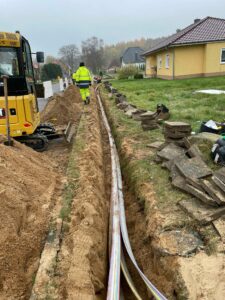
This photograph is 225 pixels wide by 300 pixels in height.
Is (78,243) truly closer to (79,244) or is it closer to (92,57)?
(79,244)

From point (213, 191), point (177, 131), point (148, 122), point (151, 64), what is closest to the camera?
point (213, 191)

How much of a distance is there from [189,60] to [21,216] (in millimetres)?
23173

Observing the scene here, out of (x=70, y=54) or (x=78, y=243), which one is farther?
(x=70, y=54)

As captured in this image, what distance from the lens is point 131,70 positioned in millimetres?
38625

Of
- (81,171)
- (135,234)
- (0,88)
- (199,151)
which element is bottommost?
(135,234)

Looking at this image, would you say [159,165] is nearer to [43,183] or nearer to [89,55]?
[43,183]

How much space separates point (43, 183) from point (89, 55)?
68506mm

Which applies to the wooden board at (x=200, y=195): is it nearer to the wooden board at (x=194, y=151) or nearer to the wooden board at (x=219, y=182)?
the wooden board at (x=219, y=182)

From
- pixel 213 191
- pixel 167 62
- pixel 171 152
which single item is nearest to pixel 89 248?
pixel 213 191

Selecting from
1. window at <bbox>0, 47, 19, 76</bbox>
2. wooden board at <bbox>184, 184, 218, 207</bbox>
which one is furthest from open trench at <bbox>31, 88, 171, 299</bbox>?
window at <bbox>0, 47, 19, 76</bbox>

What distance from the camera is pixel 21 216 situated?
4359 millimetres

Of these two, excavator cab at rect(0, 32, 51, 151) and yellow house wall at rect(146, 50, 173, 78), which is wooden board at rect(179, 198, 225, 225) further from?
yellow house wall at rect(146, 50, 173, 78)

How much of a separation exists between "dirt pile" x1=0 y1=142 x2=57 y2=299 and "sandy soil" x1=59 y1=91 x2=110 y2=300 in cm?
37

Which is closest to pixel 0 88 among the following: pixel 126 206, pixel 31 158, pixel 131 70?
pixel 31 158
